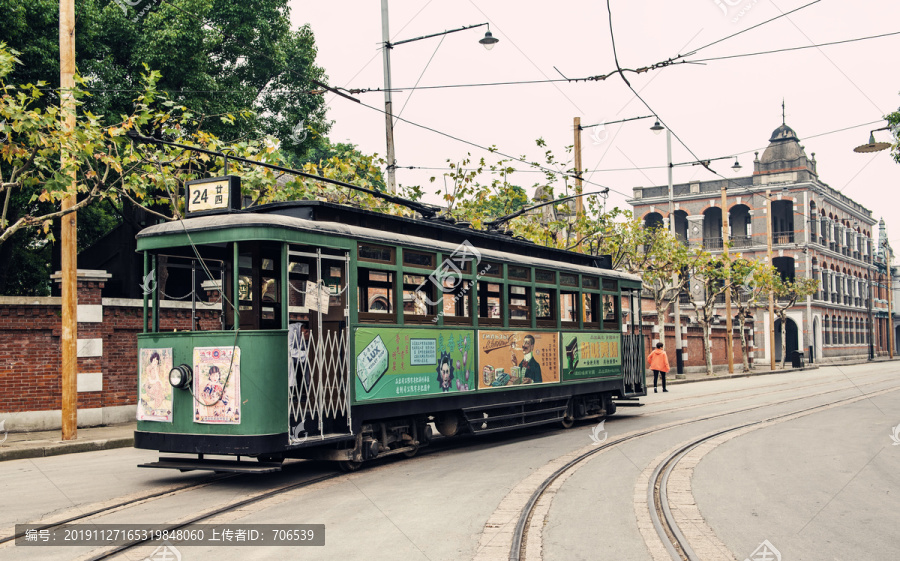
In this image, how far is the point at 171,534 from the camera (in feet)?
22.7

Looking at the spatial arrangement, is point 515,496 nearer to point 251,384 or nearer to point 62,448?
point 251,384

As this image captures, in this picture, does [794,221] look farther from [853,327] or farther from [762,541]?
[762,541]

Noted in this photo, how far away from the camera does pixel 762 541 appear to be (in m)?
6.80

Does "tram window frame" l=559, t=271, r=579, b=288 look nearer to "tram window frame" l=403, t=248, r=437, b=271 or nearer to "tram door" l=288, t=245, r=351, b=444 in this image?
"tram window frame" l=403, t=248, r=437, b=271

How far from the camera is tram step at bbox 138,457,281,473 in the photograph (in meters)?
8.88

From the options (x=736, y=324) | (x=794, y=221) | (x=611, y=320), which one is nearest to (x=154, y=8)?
(x=611, y=320)

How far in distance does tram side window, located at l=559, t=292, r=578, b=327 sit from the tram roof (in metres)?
0.64

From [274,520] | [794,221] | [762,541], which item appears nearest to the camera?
[762,541]

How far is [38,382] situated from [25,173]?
15.0 ft

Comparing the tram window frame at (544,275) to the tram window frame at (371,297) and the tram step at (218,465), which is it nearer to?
the tram window frame at (371,297)

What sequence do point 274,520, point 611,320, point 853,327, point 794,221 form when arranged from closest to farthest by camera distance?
point 274,520 → point 611,320 → point 794,221 → point 853,327

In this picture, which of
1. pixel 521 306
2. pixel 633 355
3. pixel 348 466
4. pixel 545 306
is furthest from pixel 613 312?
pixel 348 466

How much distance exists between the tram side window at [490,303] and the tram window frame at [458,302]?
30cm

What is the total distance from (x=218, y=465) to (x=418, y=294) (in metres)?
3.63
